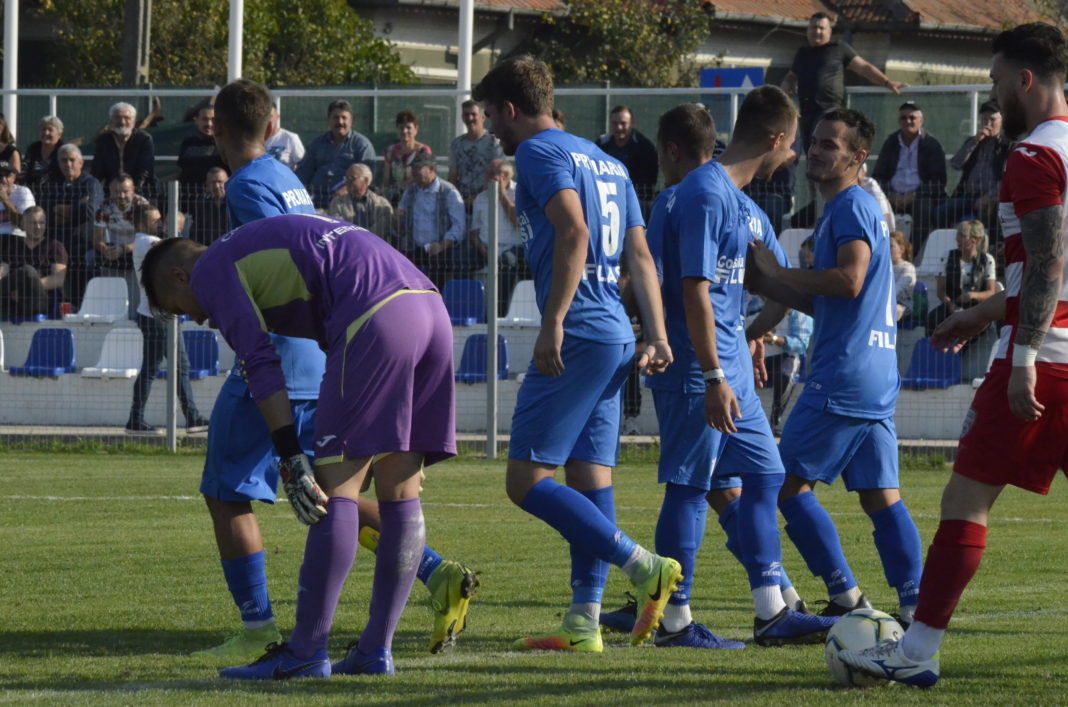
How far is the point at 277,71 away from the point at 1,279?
2168 cm

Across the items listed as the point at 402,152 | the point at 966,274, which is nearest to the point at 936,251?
the point at 966,274

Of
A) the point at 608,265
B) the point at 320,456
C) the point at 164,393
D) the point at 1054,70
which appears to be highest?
the point at 1054,70

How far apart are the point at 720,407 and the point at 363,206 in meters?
10.1

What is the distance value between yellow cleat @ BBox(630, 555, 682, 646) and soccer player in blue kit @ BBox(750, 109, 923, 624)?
3.23 ft

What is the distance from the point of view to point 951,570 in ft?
17.9

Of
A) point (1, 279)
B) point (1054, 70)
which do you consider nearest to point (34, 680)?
point (1054, 70)

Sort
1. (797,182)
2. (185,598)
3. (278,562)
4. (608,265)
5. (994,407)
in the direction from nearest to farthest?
(994,407) < (608,265) < (185,598) < (278,562) < (797,182)

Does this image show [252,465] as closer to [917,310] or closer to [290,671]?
[290,671]

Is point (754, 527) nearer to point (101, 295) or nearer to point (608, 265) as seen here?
point (608, 265)

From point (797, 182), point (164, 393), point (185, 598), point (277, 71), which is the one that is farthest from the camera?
point (277, 71)

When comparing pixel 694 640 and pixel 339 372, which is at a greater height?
pixel 339 372

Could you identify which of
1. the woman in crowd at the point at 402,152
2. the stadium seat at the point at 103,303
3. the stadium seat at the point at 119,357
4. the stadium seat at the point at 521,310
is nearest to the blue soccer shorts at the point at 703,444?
the stadium seat at the point at 521,310

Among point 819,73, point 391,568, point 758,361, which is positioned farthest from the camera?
point 819,73

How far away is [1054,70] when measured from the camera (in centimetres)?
549
